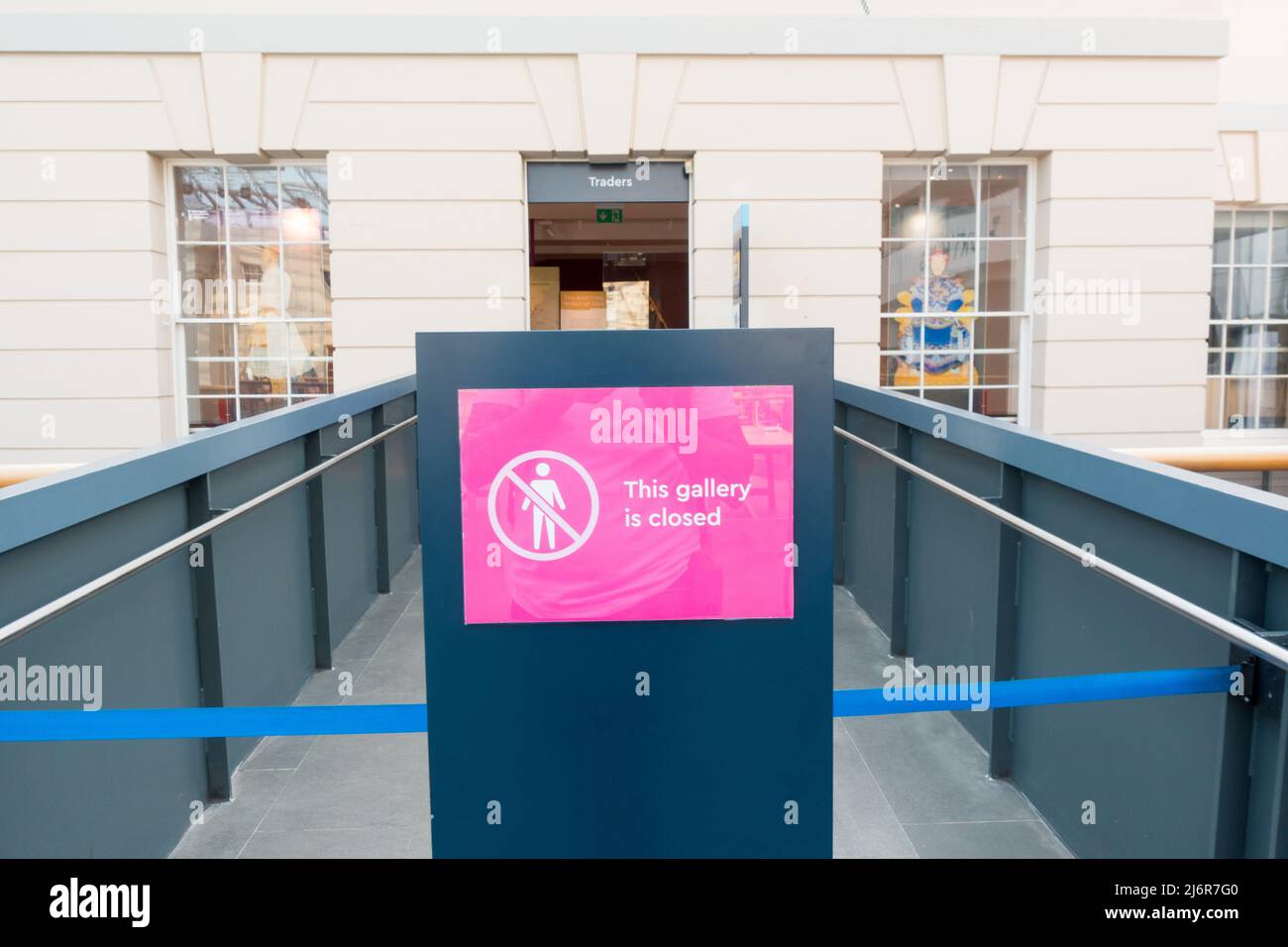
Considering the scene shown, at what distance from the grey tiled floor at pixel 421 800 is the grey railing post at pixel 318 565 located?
249 mm

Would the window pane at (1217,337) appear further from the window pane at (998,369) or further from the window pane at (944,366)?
the window pane at (944,366)

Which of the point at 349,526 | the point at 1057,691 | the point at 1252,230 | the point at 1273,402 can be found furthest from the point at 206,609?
the point at 1273,402

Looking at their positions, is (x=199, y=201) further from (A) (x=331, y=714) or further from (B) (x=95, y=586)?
(A) (x=331, y=714)

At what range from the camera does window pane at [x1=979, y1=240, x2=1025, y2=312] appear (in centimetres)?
916

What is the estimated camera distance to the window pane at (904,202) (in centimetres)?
893

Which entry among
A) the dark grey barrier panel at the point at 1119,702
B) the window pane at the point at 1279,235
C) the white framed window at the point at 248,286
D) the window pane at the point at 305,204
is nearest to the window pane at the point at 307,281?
the white framed window at the point at 248,286

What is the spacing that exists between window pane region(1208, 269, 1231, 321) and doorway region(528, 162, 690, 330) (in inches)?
214

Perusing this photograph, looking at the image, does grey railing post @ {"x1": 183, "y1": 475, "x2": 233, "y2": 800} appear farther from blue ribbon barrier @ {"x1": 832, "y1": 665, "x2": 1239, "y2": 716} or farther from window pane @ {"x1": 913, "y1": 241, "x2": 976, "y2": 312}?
window pane @ {"x1": 913, "y1": 241, "x2": 976, "y2": 312}

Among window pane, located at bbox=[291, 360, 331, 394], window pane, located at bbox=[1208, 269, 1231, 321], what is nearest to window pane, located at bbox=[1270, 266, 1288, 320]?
window pane, located at bbox=[1208, 269, 1231, 321]

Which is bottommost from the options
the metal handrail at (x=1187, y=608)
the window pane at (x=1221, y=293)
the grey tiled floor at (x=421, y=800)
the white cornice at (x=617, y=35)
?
the grey tiled floor at (x=421, y=800)

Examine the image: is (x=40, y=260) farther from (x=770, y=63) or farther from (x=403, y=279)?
(x=770, y=63)

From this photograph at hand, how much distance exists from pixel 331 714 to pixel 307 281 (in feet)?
24.6

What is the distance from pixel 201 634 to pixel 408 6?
7060mm

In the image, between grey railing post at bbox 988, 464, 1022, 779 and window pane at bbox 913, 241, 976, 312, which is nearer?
grey railing post at bbox 988, 464, 1022, 779
